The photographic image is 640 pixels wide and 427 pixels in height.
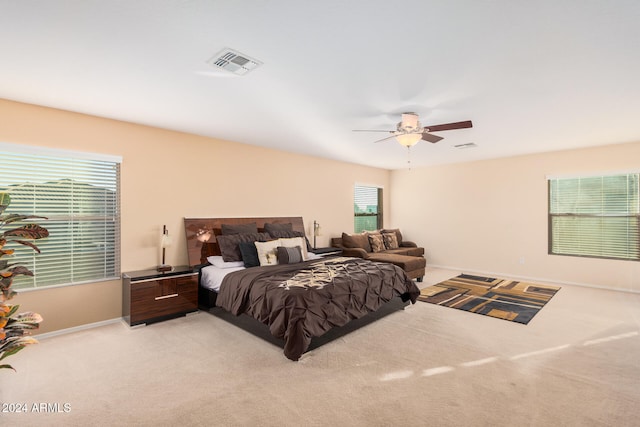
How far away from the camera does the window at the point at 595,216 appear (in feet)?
18.0

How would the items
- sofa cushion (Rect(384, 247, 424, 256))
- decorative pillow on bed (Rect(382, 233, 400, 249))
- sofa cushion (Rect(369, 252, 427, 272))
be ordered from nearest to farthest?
sofa cushion (Rect(369, 252, 427, 272)) → sofa cushion (Rect(384, 247, 424, 256)) → decorative pillow on bed (Rect(382, 233, 400, 249))

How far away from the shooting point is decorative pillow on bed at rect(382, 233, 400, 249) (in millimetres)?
7246

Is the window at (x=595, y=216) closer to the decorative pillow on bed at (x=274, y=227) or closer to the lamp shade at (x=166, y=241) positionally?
the decorative pillow on bed at (x=274, y=227)

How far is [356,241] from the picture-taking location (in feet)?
22.0

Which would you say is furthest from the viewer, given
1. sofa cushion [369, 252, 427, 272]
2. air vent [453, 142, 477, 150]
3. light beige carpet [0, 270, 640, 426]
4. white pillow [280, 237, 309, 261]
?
sofa cushion [369, 252, 427, 272]

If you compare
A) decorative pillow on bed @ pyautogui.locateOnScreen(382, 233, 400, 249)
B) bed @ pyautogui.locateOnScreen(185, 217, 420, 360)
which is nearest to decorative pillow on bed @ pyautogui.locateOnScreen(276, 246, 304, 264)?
bed @ pyautogui.locateOnScreen(185, 217, 420, 360)

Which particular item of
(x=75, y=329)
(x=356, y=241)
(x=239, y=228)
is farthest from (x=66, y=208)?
(x=356, y=241)

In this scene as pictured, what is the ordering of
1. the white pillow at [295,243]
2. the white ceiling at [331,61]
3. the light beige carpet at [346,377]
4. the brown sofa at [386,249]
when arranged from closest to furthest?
the white ceiling at [331,61] < the light beige carpet at [346,377] < the white pillow at [295,243] < the brown sofa at [386,249]

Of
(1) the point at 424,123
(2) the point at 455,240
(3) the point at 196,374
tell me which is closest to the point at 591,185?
(2) the point at 455,240

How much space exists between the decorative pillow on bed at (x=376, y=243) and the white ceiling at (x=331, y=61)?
3.16m

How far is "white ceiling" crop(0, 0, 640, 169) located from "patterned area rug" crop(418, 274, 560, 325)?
2557 mm

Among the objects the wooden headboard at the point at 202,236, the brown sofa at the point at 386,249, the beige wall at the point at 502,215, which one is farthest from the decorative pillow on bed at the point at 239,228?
the beige wall at the point at 502,215

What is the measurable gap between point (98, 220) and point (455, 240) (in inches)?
274

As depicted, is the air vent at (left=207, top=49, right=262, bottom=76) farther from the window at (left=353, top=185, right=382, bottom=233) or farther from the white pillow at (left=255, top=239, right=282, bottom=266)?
the window at (left=353, top=185, right=382, bottom=233)
